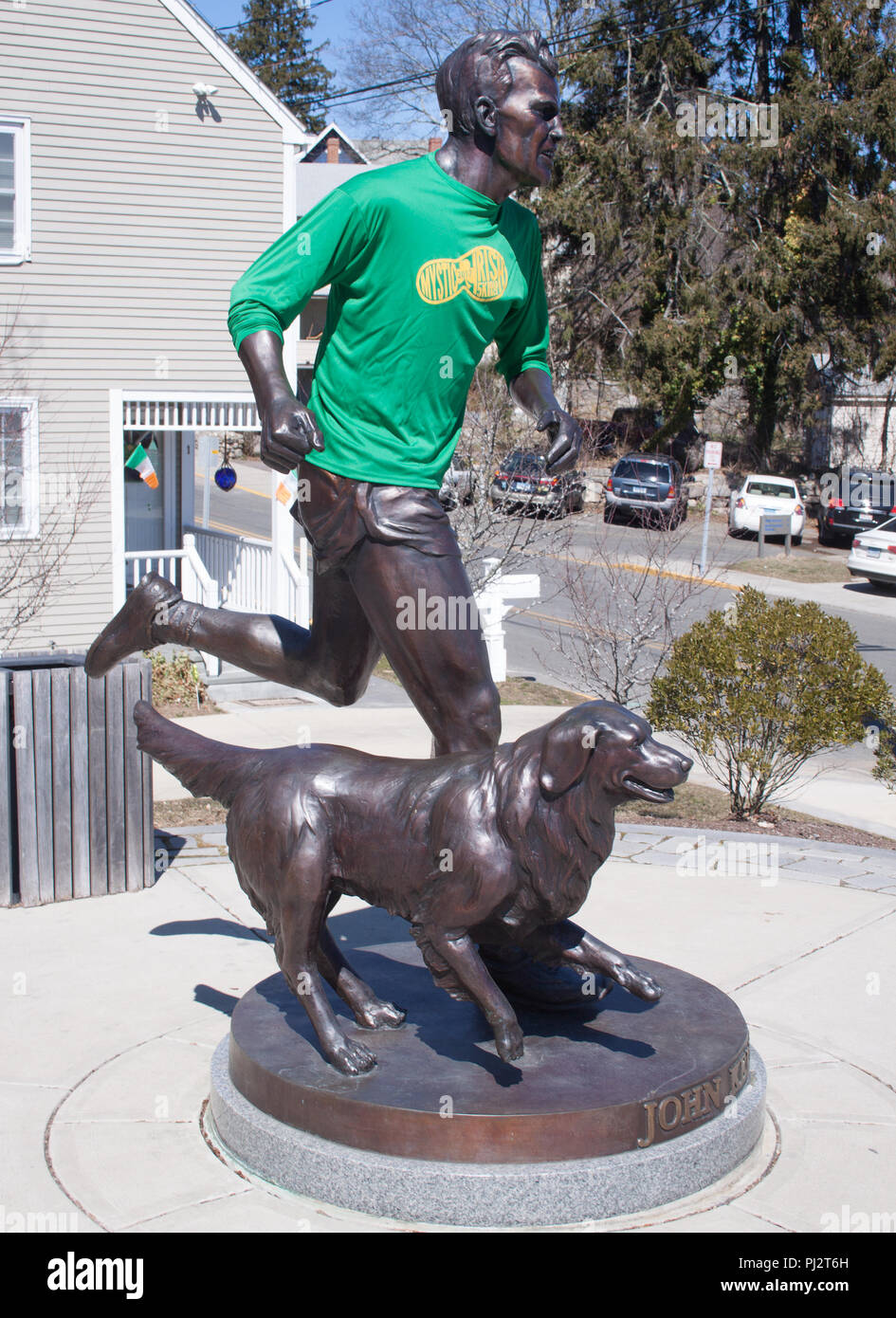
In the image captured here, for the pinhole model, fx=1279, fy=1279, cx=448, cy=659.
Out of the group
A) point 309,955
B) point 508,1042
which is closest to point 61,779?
point 309,955

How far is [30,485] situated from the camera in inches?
479

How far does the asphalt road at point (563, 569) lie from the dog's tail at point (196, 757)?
587cm

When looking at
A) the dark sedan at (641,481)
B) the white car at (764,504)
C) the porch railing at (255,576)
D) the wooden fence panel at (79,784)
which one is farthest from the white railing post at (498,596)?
→ the white car at (764,504)

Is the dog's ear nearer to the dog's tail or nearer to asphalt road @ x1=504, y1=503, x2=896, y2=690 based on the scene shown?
the dog's tail

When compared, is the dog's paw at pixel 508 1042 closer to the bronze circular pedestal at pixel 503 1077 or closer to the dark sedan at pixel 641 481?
the bronze circular pedestal at pixel 503 1077

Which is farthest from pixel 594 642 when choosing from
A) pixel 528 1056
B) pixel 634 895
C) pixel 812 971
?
pixel 528 1056

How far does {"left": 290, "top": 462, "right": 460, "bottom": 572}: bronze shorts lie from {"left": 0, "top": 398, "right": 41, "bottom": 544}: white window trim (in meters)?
8.79

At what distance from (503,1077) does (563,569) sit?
16641 millimetres

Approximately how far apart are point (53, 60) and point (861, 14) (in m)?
25.4

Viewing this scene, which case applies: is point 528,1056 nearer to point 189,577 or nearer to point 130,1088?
point 130,1088

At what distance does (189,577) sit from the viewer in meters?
13.1

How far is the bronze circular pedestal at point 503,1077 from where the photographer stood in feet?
10.9

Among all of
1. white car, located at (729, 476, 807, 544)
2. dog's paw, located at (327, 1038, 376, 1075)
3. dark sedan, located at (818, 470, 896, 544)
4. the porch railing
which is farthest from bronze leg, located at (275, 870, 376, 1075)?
dark sedan, located at (818, 470, 896, 544)

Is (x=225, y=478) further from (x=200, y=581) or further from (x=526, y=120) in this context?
(x=526, y=120)
